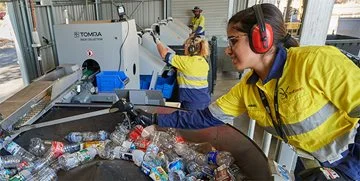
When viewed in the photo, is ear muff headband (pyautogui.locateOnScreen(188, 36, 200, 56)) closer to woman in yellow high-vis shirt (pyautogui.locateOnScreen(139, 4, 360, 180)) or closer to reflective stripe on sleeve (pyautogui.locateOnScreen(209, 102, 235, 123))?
reflective stripe on sleeve (pyautogui.locateOnScreen(209, 102, 235, 123))

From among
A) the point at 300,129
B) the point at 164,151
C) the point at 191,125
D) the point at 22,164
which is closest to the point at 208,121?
the point at 191,125

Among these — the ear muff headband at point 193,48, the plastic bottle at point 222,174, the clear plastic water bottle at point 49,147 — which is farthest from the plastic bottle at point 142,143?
the ear muff headband at point 193,48

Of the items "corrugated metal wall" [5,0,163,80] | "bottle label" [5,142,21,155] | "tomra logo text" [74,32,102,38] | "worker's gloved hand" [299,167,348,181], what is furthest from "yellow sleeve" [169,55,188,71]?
"corrugated metal wall" [5,0,163,80]

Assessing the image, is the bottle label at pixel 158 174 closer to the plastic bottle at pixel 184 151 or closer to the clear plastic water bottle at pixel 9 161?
the plastic bottle at pixel 184 151

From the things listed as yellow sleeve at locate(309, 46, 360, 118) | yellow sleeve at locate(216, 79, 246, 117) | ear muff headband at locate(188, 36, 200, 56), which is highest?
yellow sleeve at locate(309, 46, 360, 118)

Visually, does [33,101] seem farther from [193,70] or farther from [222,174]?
[193,70]

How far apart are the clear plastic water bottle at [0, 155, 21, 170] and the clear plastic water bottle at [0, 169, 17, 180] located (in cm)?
3

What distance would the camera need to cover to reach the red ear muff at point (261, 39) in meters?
0.91

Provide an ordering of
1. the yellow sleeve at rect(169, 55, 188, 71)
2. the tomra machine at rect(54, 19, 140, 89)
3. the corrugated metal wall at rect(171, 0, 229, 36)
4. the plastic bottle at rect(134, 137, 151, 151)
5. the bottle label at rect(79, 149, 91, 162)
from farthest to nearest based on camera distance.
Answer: the corrugated metal wall at rect(171, 0, 229, 36)
the yellow sleeve at rect(169, 55, 188, 71)
the tomra machine at rect(54, 19, 140, 89)
the plastic bottle at rect(134, 137, 151, 151)
the bottle label at rect(79, 149, 91, 162)

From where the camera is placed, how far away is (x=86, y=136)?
159 centimetres

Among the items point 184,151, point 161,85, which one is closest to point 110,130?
point 184,151

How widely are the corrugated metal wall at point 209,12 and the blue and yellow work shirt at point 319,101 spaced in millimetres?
6971

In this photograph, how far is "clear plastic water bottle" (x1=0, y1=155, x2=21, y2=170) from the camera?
1270mm

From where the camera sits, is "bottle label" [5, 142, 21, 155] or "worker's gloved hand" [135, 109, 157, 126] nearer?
"bottle label" [5, 142, 21, 155]
